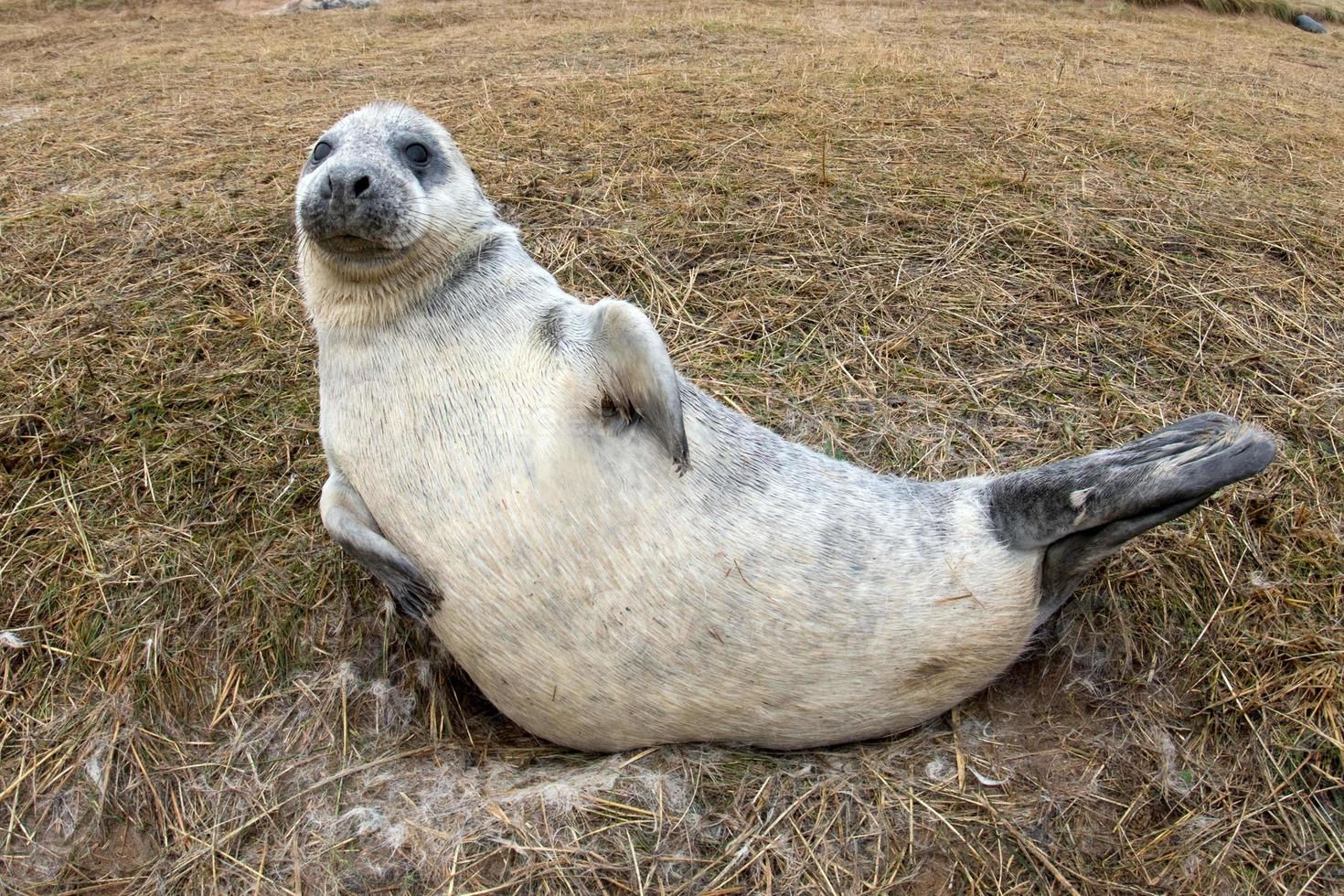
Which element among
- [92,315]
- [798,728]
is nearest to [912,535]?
[798,728]

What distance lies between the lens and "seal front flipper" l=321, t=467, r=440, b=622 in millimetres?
2576

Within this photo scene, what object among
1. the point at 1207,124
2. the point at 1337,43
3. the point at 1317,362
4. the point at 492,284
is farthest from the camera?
the point at 1337,43

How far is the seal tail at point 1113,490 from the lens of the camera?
2.57 meters

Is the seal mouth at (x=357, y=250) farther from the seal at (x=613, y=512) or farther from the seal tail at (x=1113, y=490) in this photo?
the seal tail at (x=1113, y=490)

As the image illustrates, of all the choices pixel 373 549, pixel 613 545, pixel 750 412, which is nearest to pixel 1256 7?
pixel 750 412

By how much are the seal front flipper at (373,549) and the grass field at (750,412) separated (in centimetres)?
60

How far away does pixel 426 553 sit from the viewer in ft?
8.52

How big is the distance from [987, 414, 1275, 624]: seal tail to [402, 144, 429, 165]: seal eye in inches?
81.7

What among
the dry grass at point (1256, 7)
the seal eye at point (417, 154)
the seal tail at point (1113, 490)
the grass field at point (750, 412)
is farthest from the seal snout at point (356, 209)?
the dry grass at point (1256, 7)

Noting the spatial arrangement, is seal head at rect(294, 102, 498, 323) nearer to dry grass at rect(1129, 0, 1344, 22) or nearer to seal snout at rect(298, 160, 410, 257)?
seal snout at rect(298, 160, 410, 257)

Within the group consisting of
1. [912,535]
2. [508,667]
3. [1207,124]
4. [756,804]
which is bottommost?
[756,804]

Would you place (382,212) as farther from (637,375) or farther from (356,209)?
(637,375)

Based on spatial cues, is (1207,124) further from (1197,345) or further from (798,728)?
(798,728)

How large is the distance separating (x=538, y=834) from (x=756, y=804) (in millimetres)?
627
